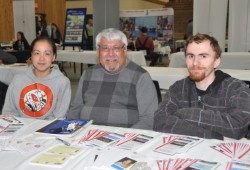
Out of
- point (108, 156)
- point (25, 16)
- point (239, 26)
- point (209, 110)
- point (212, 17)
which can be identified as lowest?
point (108, 156)

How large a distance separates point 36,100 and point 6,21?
11.0 meters

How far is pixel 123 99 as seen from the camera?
225 cm

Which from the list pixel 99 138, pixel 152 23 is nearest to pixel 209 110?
pixel 99 138

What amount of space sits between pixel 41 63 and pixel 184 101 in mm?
1123

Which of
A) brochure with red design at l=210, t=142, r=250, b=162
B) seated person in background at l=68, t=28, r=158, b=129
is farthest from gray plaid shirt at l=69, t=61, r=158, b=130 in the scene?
brochure with red design at l=210, t=142, r=250, b=162

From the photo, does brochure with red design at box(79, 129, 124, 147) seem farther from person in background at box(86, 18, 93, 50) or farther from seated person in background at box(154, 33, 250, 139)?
person in background at box(86, 18, 93, 50)

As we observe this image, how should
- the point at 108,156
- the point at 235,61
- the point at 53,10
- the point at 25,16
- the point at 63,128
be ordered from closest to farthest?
the point at 108,156 < the point at 63,128 < the point at 235,61 < the point at 25,16 < the point at 53,10

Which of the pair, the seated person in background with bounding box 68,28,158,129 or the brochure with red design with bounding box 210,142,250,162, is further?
the seated person in background with bounding box 68,28,158,129

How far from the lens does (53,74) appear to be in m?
2.48

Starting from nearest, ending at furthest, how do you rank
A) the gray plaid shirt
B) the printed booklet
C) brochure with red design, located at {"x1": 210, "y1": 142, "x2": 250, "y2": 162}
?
1. brochure with red design, located at {"x1": 210, "y1": 142, "x2": 250, "y2": 162}
2. the printed booklet
3. the gray plaid shirt

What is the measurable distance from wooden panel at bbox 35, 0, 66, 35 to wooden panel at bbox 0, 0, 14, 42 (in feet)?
8.40

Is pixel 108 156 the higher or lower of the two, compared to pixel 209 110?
lower

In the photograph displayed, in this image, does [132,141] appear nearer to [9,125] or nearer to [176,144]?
[176,144]

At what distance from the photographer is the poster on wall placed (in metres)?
9.30
